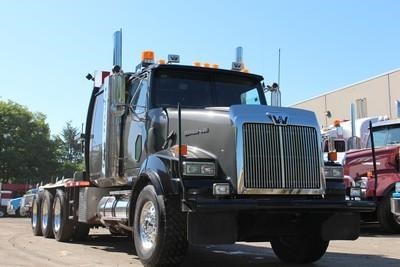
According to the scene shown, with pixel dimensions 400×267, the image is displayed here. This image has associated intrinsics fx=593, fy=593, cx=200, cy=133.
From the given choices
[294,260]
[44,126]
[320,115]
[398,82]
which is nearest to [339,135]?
[294,260]

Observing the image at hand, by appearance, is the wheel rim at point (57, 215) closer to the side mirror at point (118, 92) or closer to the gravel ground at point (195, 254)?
the gravel ground at point (195, 254)

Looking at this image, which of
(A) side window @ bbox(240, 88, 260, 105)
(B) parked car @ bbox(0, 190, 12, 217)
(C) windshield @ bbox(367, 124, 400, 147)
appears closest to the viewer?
(A) side window @ bbox(240, 88, 260, 105)

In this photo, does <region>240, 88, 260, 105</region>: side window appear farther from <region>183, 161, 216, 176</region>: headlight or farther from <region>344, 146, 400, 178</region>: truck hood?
<region>344, 146, 400, 178</region>: truck hood

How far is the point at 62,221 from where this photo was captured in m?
12.9

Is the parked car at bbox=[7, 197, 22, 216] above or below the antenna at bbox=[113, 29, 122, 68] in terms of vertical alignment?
below

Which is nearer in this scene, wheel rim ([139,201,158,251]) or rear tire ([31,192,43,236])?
wheel rim ([139,201,158,251])

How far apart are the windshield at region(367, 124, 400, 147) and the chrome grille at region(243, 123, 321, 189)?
757 cm

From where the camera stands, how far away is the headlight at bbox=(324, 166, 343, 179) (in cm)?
840

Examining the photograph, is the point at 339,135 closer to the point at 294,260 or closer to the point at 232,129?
the point at 294,260

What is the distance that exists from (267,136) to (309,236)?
1.88m

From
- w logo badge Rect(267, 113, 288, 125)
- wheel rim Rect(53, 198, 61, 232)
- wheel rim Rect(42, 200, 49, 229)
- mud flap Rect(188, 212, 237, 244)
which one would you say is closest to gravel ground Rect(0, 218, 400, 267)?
wheel rim Rect(53, 198, 61, 232)

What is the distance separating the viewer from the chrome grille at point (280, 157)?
305 inches

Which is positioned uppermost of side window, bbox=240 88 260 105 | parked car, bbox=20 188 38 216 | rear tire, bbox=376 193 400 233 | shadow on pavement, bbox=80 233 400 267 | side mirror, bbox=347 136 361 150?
side window, bbox=240 88 260 105

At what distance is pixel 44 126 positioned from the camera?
6381cm
